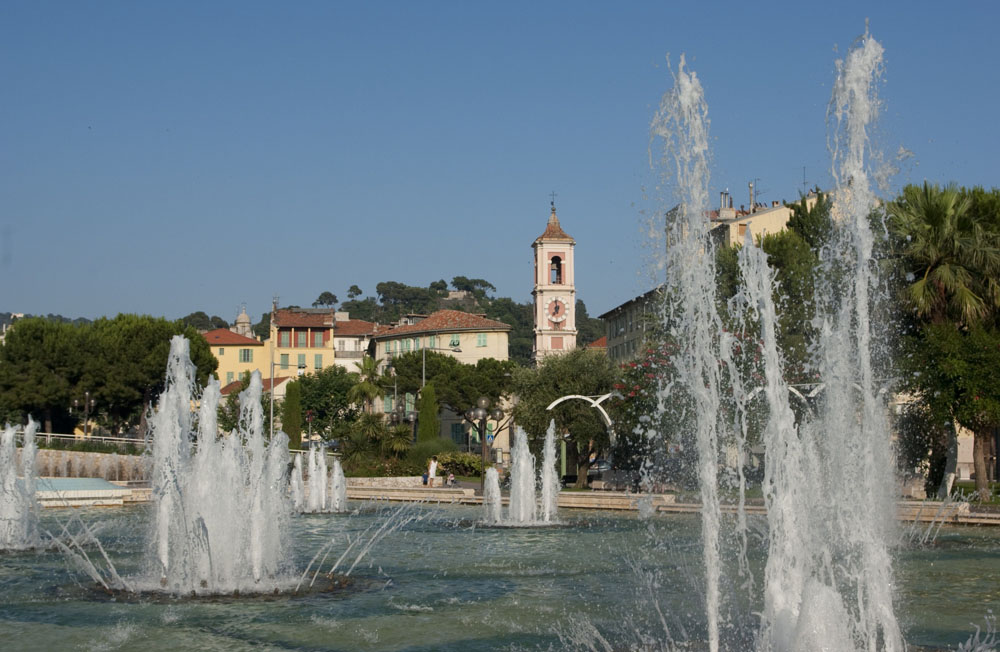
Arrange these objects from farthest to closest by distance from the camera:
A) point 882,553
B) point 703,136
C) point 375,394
Answer: point 375,394 → point 703,136 → point 882,553

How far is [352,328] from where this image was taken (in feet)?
393

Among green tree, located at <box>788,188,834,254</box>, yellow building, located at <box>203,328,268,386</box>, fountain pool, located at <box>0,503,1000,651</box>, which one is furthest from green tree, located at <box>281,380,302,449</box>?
yellow building, located at <box>203,328,268,386</box>

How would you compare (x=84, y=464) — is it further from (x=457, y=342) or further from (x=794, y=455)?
(x=794, y=455)

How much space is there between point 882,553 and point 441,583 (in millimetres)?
7229

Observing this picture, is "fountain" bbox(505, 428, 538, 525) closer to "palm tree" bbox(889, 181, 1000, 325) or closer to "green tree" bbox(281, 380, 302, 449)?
"palm tree" bbox(889, 181, 1000, 325)

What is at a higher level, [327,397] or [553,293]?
[553,293]

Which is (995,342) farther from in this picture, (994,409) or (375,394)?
(375,394)

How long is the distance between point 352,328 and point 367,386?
1596 inches

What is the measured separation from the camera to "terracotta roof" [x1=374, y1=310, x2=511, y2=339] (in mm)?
94250

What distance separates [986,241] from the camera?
3106cm

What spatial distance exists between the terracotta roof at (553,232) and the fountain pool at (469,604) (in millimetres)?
70030

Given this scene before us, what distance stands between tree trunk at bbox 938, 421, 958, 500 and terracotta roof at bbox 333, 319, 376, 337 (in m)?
88.5

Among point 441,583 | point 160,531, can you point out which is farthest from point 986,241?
point 160,531

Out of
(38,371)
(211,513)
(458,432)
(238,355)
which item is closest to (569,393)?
(211,513)
